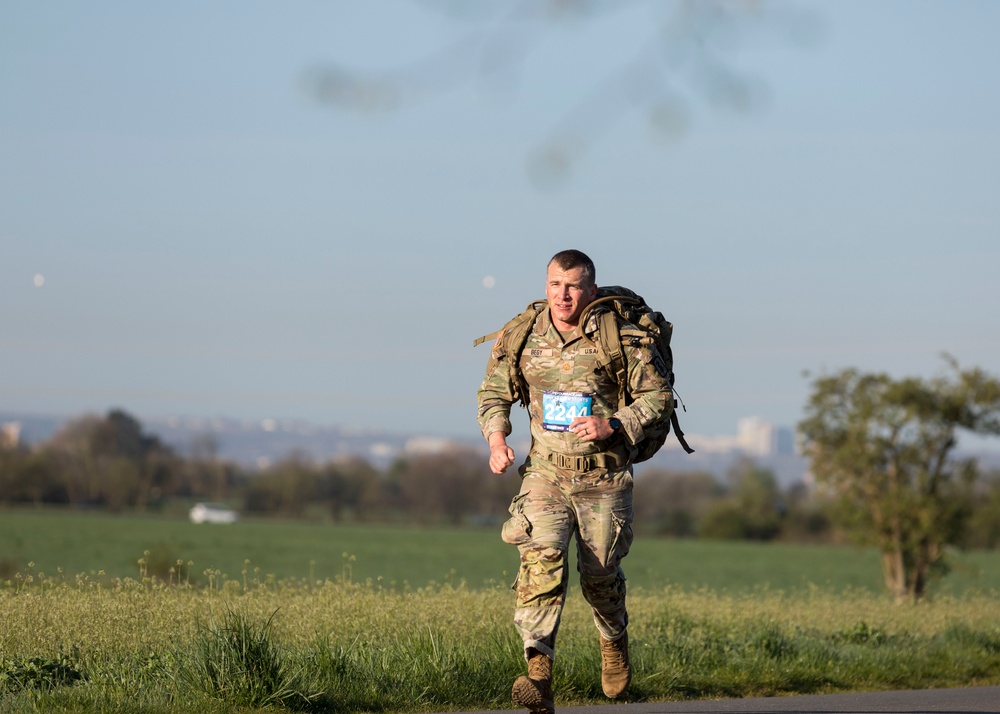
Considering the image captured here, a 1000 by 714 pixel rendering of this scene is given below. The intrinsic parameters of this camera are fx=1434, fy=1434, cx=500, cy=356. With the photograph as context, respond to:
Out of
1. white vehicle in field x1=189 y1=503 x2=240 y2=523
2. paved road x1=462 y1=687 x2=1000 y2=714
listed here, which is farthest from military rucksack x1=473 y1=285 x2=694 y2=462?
white vehicle in field x1=189 y1=503 x2=240 y2=523

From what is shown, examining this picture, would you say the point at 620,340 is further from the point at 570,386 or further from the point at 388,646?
the point at 388,646

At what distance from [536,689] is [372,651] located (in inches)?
89.1

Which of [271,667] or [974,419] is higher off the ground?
[974,419]

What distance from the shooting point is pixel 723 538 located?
10862 centimetres

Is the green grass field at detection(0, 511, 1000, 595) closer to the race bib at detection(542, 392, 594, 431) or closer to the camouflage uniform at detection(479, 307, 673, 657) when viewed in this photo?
the camouflage uniform at detection(479, 307, 673, 657)

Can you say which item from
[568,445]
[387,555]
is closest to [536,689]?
[568,445]

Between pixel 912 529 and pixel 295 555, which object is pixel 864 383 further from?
pixel 295 555

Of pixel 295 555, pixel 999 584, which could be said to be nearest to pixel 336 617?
pixel 999 584

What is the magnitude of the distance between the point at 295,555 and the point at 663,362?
6295cm

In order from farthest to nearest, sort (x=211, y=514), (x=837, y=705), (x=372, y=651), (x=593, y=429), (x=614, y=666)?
(x=211, y=514) < (x=837, y=705) < (x=372, y=651) < (x=614, y=666) < (x=593, y=429)

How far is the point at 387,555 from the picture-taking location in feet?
244

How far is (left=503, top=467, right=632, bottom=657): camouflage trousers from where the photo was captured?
723 centimetres

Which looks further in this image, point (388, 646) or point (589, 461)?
point (388, 646)

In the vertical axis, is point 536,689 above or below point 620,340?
below
